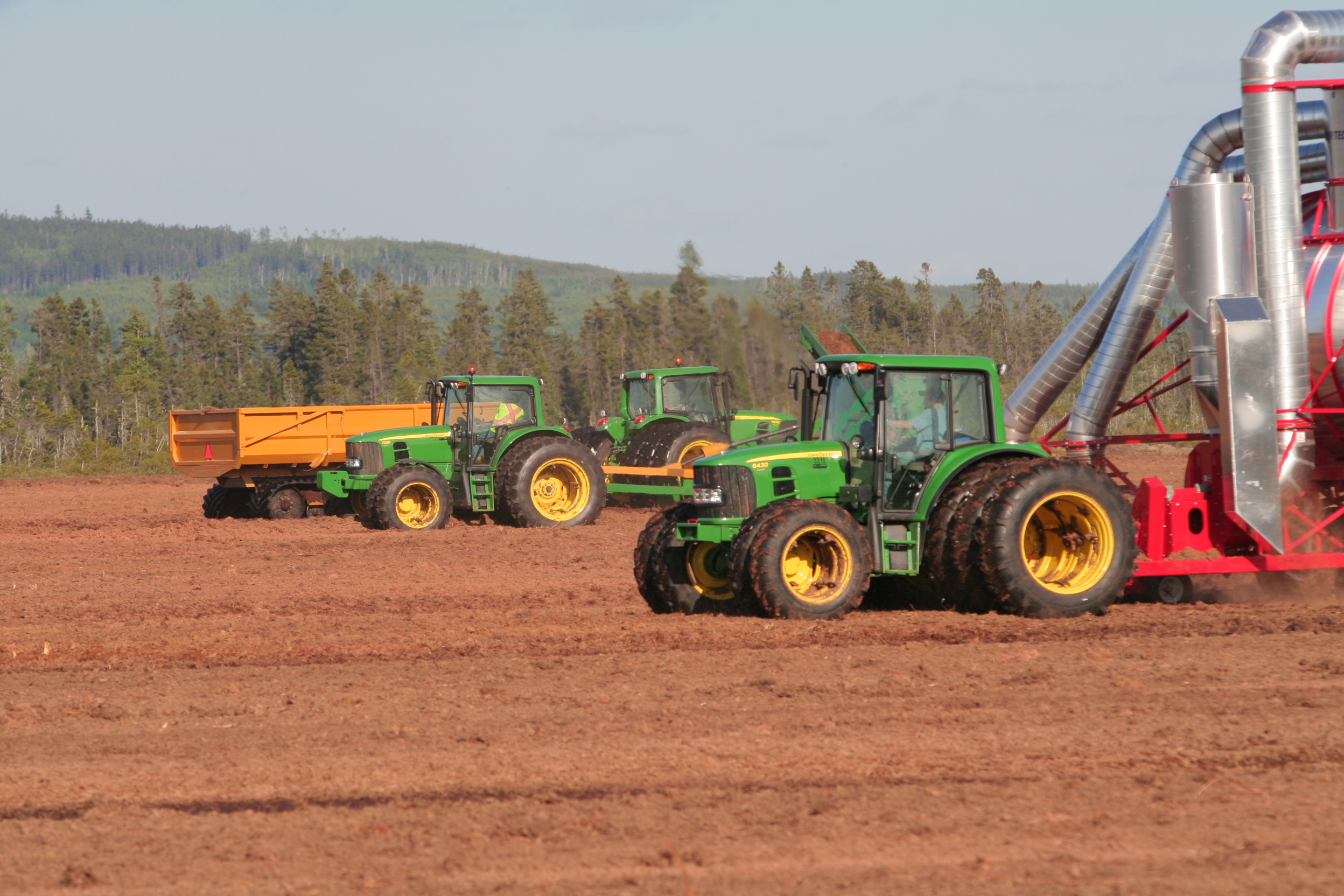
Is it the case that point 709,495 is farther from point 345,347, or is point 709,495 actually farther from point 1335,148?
point 345,347

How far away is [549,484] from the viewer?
1777 cm

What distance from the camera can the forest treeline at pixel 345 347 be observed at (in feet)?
157

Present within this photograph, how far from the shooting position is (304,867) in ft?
14.4

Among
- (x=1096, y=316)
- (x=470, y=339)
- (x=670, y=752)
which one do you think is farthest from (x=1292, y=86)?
(x=470, y=339)

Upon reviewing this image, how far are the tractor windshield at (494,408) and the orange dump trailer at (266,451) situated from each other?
2378 millimetres

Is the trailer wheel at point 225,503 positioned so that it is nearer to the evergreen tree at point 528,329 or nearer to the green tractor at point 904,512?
the green tractor at point 904,512

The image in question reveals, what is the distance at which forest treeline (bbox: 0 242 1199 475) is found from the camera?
1889 inches

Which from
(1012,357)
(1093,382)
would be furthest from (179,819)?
(1012,357)

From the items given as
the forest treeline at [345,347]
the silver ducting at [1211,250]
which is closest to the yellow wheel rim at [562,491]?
the silver ducting at [1211,250]

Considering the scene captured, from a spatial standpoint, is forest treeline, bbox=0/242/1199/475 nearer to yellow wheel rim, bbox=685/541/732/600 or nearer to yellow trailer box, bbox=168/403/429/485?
yellow trailer box, bbox=168/403/429/485

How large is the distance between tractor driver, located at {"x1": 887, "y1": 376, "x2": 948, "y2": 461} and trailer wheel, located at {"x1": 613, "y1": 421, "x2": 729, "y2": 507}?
9544 millimetres

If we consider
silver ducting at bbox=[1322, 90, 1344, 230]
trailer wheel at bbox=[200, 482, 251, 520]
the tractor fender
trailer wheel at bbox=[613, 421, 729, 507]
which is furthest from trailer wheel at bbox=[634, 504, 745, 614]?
trailer wheel at bbox=[200, 482, 251, 520]

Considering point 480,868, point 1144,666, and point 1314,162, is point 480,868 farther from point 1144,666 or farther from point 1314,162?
point 1314,162

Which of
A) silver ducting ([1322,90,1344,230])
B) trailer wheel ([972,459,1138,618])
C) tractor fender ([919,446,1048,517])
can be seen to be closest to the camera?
trailer wheel ([972,459,1138,618])
